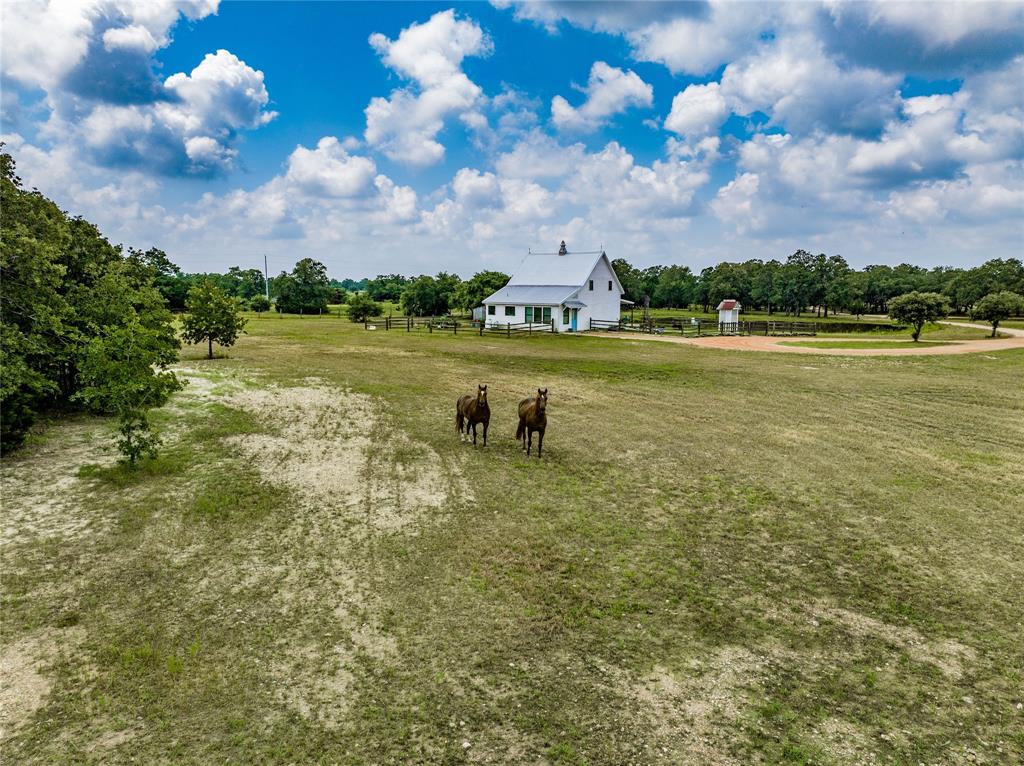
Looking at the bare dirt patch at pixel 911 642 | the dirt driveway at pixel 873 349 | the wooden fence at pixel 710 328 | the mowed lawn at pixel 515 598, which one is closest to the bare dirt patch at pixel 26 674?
the mowed lawn at pixel 515 598

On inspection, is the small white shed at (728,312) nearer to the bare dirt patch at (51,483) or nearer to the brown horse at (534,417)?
the brown horse at (534,417)

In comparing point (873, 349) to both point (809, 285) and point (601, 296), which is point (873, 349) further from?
point (809, 285)

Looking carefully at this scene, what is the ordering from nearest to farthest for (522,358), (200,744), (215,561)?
1. (200,744)
2. (215,561)
3. (522,358)

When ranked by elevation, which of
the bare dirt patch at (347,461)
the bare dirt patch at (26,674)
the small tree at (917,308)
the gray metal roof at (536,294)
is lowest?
the bare dirt patch at (26,674)

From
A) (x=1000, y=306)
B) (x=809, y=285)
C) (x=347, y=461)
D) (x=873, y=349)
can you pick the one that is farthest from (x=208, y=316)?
(x=809, y=285)

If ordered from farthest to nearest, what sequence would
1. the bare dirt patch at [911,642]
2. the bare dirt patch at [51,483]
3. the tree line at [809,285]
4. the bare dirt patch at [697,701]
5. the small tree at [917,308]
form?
the tree line at [809,285] → the small tree at [917,308] → the bare dirt patch at [51,483] → the bare dirt patch at [911,642] → the bare dirt patch at [697,701]

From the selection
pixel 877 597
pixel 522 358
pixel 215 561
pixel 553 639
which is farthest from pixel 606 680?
pixel 522 358

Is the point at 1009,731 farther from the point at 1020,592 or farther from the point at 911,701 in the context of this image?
the point at 1020,592
